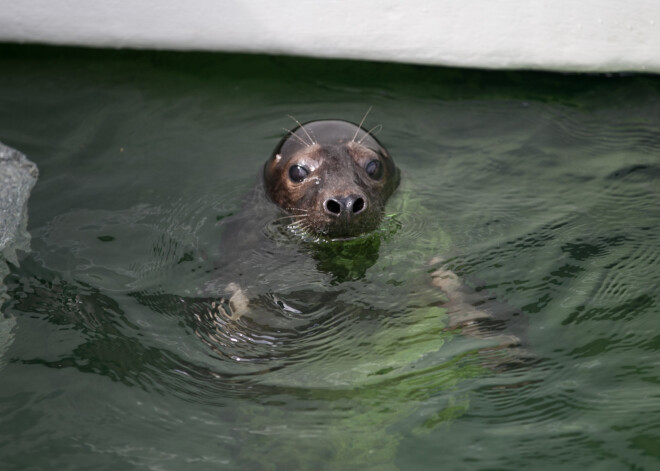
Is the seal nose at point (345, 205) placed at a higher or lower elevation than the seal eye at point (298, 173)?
lower

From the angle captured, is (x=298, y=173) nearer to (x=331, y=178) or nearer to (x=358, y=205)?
(x=331, y=178)

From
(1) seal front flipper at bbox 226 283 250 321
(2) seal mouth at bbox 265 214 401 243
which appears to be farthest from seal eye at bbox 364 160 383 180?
(1) seal front flipper at bbox 226 283 250 321

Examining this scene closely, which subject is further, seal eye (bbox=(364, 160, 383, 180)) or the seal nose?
seal eye (bbox=(364, 160, 383, 180))

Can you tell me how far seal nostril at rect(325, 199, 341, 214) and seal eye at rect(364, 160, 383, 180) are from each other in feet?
1.87

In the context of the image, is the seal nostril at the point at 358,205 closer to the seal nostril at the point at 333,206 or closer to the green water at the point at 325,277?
the seal nostril at the point at 333,206

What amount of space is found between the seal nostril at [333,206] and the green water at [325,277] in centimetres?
43

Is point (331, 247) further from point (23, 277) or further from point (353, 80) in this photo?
point (353, 80)

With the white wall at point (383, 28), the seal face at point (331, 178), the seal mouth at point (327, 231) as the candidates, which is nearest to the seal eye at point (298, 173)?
the seal face at point (331, 178)

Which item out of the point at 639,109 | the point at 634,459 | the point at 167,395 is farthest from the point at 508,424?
the point at 639,109

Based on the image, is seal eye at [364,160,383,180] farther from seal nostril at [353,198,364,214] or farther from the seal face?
seal nostril at [353,198,364,214]

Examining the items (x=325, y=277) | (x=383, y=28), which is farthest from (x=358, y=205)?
(x=383, y=28)

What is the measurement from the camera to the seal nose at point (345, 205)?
471 centimetres

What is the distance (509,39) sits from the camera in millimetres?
6848

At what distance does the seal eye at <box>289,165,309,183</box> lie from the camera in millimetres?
5234
